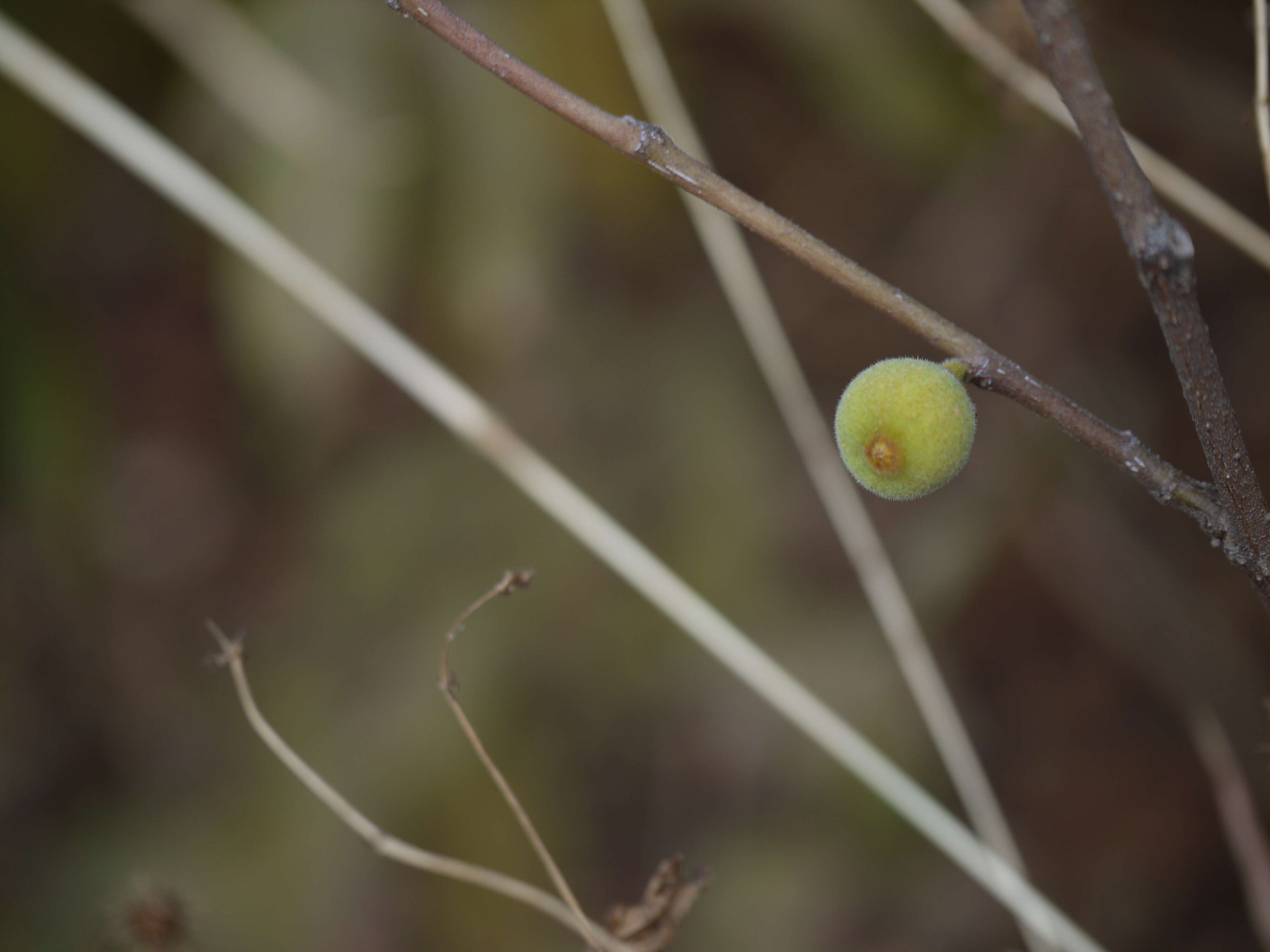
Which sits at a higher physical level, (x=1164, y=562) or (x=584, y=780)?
(x=1164, y=562)

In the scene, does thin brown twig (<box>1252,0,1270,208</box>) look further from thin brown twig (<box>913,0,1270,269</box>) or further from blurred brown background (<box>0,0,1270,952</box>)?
blurred brown background (<box>0,0,1270,952</box>)

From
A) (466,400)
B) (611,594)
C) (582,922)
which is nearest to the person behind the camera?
(582,922)

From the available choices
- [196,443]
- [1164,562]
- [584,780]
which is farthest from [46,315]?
[1164,562]

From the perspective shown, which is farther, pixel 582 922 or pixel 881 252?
pixel 881 252

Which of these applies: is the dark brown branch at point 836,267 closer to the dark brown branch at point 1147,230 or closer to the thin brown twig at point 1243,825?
the dark brown branch at point 1147,230

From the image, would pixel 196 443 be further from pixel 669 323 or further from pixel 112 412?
pixel 669 323

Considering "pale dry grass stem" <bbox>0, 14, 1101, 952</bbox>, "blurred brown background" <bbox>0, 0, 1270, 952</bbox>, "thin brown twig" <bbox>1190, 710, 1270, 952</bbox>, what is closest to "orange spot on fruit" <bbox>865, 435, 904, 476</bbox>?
"pale dry grass stem" <bbox>0, 14, 1101, 952</bbox>

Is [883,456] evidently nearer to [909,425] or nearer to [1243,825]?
[909,425]
